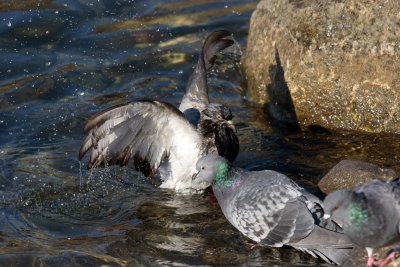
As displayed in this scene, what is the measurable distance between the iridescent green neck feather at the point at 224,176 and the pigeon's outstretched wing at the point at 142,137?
31.5 inches

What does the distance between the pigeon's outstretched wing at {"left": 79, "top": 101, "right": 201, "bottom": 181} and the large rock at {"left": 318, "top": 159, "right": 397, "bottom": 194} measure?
1179mm

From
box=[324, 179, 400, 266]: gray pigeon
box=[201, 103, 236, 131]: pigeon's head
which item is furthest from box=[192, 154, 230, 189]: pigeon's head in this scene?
box=[324, 179, 400, 266]: gray pigeon

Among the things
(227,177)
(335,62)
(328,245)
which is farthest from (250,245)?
(335,62)

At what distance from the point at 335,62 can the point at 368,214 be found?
2.99 meters

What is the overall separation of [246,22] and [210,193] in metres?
4.09

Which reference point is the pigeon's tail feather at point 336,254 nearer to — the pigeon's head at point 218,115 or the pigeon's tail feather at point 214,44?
the pigeon's head at point 218,115

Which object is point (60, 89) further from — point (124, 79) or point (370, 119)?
point (370, 119)

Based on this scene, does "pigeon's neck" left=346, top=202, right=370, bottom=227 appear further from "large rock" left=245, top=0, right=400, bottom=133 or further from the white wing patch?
"large rock" left=245, top=0, right=400, bottom=133

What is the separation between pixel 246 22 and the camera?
10766mm

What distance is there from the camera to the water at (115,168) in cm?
605

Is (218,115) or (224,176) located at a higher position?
(218,115)

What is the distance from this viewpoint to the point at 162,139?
7156 mm

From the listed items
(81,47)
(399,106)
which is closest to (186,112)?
(399,106)

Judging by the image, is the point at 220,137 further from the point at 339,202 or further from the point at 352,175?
the point at 339,202
